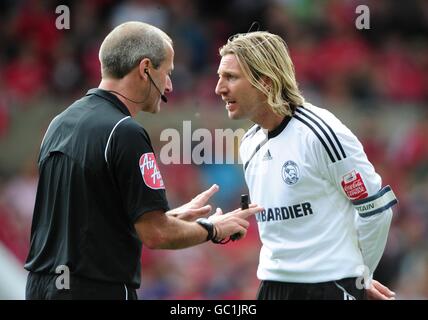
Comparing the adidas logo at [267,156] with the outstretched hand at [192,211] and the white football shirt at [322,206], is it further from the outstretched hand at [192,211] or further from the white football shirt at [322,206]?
the outstretched hand at [192,211]

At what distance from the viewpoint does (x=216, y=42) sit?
44.4 ft

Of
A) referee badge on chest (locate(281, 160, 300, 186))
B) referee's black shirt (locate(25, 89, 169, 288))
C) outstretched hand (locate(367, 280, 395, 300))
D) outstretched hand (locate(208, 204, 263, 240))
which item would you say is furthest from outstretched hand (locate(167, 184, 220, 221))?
outstretched hand (locate(367, 280, 395, 300))

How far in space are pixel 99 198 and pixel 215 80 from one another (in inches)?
287

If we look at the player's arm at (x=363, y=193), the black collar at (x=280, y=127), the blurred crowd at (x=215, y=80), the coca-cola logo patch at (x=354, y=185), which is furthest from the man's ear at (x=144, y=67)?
the blurred crowd at (x=215, y=80)

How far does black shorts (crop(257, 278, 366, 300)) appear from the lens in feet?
18.4

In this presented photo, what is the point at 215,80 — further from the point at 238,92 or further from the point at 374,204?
the point at 374,204

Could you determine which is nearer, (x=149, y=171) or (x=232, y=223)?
(x=149, y=171)

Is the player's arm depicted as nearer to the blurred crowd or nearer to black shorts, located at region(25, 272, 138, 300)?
black shorts, located at region(25, 272, 138, 300)

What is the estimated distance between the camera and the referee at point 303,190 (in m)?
5.56

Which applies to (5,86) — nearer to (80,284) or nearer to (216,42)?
(216,42)

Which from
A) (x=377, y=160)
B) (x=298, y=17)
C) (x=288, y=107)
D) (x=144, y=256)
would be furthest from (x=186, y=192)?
(x=288, y=107)

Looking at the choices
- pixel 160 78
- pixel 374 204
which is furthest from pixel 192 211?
pixel 374 204

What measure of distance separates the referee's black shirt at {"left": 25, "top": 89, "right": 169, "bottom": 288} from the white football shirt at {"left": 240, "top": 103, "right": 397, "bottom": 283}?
0.76 m

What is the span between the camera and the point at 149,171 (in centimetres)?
524
